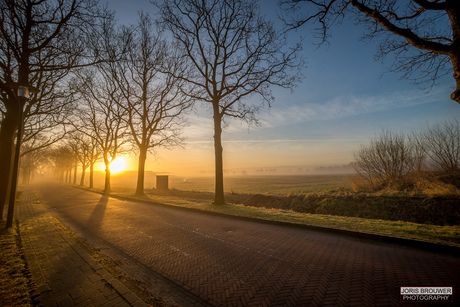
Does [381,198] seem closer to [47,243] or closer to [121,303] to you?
[121,303]

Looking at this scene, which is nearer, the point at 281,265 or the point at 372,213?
the point at 281,265

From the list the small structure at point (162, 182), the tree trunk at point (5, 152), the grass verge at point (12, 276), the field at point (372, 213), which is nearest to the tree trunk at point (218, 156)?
the field at point (372, 213)

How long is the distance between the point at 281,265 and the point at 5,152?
11573 mm

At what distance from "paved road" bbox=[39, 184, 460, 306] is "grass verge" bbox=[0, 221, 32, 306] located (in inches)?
79.6

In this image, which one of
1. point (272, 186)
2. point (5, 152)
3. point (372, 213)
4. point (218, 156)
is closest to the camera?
point (5, 152)

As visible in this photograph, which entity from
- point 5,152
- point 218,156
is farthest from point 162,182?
point 5,152

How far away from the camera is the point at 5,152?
26.1 feet

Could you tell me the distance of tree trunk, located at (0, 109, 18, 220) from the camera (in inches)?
307

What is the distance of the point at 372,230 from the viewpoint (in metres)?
6.65

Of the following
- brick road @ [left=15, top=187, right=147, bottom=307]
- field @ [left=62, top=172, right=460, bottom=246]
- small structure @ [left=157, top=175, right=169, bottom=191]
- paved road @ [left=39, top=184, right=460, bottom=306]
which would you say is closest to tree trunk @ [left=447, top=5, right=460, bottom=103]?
field @ [left=62, top=172, right=460, bottom=246]

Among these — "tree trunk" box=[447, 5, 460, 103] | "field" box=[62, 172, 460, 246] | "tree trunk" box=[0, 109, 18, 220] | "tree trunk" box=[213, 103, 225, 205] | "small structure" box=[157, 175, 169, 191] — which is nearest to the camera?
"tree trunk" box=[447, 5, 460, 103]

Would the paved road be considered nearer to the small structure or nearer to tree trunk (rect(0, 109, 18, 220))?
tree trunk (rect(0, 109, 18, 220))

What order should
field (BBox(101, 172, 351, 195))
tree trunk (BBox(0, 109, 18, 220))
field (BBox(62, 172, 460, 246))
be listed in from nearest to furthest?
field (BBox(62, 172, 460, 246)) → tree trunk (BBox(0, 109, 18, 220)) → field (BBox(101, 172, 351, 195))

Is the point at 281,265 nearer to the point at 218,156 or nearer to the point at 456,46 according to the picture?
the point at 456,46
